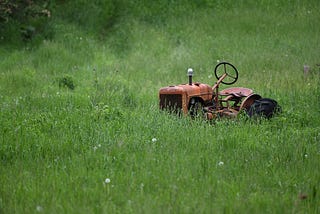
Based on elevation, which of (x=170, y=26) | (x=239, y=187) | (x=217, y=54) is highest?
(x=170, y=26)

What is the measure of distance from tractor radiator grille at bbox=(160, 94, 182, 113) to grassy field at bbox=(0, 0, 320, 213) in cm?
36

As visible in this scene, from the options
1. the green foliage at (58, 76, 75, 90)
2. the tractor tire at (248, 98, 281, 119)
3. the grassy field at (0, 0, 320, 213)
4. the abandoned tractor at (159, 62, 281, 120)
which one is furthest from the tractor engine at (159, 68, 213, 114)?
the green foliage at (58, 76, 75, 90)

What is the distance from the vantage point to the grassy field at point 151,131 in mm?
4375

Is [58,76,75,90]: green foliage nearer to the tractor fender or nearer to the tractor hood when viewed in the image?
the tractor hood

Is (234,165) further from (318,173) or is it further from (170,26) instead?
(170,26)

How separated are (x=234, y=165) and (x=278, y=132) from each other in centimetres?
151

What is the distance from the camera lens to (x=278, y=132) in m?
6.43

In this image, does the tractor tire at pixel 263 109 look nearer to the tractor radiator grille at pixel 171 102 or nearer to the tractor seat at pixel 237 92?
the tractor seat at pixel 237 92

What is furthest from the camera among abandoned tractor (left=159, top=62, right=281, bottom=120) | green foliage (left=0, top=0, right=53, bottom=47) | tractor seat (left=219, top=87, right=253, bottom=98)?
green foliage (left=0, top=0, right=53, bottom=47)

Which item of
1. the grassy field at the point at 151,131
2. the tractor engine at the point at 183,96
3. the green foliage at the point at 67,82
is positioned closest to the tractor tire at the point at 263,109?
the grassy field at the point at 151,131

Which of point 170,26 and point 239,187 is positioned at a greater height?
point 170,26

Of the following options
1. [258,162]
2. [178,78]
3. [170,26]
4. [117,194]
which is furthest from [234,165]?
[170,26]

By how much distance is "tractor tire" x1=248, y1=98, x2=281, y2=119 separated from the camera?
719 cm

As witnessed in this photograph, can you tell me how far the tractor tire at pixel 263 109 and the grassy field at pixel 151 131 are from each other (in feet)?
0.55
